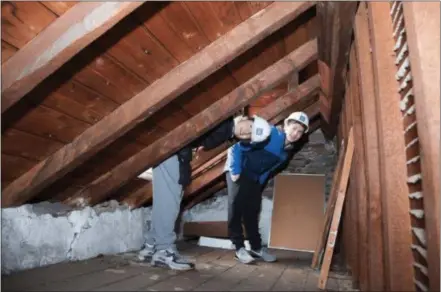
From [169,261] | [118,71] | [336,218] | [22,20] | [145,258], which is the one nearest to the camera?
[22,20]

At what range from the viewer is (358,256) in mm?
2201

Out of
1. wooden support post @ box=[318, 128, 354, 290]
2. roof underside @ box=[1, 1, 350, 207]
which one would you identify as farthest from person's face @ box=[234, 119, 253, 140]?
wooden support post @ box=[318, 128, 354, 290]

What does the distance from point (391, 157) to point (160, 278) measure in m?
1.36

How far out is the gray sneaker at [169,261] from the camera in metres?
2.32

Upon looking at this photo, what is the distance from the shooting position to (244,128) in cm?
249

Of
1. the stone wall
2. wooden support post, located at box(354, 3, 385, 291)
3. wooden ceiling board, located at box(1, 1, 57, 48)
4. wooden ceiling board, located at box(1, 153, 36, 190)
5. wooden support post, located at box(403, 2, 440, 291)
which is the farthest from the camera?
the stone wall

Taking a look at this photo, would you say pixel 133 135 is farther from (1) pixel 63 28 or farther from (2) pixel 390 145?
(2) pixel 390 145

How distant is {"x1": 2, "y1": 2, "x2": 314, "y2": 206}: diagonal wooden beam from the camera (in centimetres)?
176

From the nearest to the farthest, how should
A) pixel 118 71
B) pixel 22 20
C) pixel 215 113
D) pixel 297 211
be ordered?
1. pixel 22 20
2. pixel 118 71
3. pixel 215 113
4. pixel 297 211

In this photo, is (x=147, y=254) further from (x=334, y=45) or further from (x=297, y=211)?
(x=297, y=211)

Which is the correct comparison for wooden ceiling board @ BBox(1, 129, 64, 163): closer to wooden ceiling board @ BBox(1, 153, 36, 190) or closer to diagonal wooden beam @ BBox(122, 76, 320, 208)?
wooden ceiling board @ BBox(1, 153, 36, 190)

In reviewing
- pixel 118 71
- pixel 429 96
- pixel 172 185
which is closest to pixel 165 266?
pixel 172 185

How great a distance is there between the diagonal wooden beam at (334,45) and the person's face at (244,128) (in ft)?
Result: 1.92

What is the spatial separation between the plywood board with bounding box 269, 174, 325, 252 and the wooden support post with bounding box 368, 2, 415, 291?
8.30 ft
